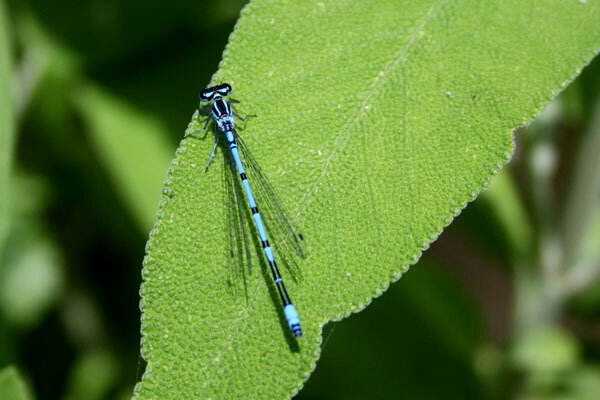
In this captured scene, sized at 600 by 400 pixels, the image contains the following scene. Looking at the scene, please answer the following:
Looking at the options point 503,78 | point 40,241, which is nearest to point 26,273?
point 40,241

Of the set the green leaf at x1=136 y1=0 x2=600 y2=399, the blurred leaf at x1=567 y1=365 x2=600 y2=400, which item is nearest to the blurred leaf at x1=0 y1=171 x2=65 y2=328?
the green leaf at x1=136 y1=0 x2=600 y2=399

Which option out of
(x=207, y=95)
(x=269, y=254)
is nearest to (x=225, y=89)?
(x=207, y=95)

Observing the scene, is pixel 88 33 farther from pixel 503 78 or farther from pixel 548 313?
pixel 548 313

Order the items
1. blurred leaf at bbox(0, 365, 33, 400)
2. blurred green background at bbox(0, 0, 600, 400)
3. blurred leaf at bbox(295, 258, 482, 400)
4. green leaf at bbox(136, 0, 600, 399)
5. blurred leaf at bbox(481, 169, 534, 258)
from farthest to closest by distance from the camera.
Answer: blurred leaf at bbox(295, 258, 482, 400) → blurred green background at bbox(0, 0, 600, 400) → blurred leaf at bbox(481, 169, 534, 258) → blurred leaf at bbox(0, 365, 33, 400) → green leaf at bbox(136, 0, 600, 399)

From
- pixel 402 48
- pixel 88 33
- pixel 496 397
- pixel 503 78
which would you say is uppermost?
pixel 88 33

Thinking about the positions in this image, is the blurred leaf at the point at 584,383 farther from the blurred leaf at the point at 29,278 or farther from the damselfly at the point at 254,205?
the blurred leaf at the point at 29,278

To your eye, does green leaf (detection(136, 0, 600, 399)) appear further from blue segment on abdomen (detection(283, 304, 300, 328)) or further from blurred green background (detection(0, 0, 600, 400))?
blurred green background (detection(0, 0, 600, 400))

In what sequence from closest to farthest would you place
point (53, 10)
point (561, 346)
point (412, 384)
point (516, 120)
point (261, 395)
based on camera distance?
point (261, 395), point (516, 120), point (561, 346), point (412, 384), point (53, 10)

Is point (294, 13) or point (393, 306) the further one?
point (393, 306)
